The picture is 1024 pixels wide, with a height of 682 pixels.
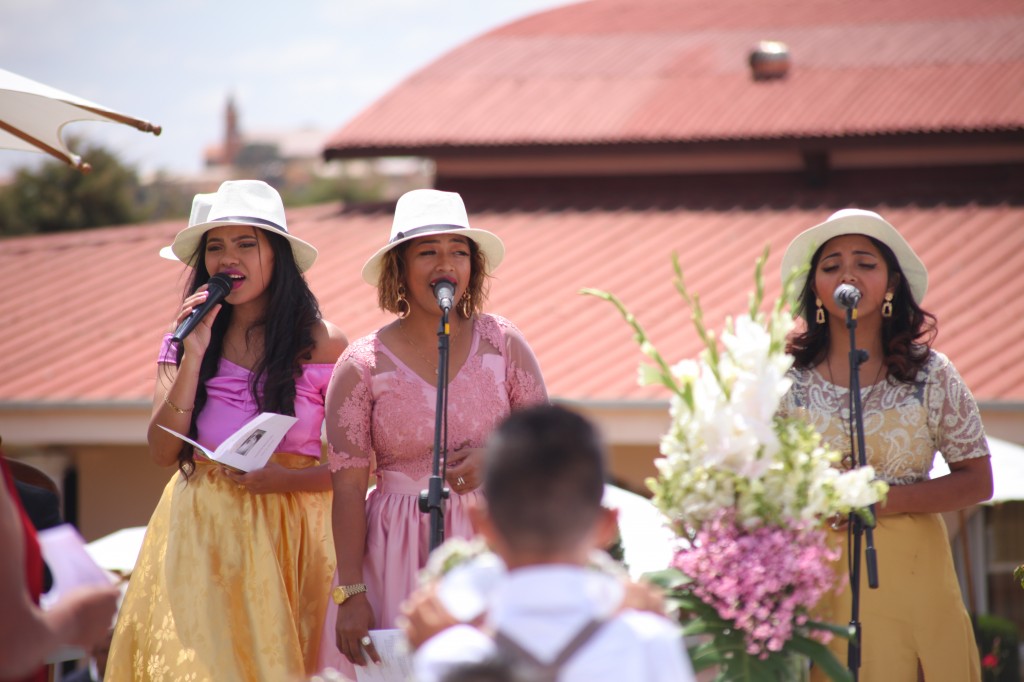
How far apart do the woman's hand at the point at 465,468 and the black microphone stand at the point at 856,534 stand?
3.76 feet

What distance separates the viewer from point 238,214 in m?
4.56

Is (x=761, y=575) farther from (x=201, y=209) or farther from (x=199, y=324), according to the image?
(x=201, y=209)

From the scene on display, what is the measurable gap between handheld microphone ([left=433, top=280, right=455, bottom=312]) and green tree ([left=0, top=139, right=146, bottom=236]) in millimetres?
30605

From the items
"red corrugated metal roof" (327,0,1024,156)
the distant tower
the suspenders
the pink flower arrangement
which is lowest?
the suspenders

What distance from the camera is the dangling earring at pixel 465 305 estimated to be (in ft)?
14.2

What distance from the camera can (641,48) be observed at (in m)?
13.4

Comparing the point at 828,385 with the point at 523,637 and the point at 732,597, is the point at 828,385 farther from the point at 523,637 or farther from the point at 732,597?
the point at 523,637

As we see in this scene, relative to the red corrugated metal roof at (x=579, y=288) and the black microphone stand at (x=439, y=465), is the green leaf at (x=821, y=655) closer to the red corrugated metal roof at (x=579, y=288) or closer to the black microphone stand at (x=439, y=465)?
the black microphone stand at (x=439, y=465)

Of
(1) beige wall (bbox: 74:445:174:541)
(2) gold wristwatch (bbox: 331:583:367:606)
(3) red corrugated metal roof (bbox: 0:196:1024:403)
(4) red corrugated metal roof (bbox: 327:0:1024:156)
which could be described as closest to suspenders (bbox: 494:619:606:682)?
(2) gold wristwatch (bbox: 331:583:367:606)

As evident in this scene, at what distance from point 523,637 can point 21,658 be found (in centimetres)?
101

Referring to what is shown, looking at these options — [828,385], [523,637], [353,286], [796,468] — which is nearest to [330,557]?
[828,385]

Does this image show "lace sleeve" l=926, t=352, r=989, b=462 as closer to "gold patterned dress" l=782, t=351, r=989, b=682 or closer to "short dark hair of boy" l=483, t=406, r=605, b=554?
"gold patterned dress" l=782, t=351, r=989, b=682

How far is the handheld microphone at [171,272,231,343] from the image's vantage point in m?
4.23

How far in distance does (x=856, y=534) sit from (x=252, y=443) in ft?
6.40
